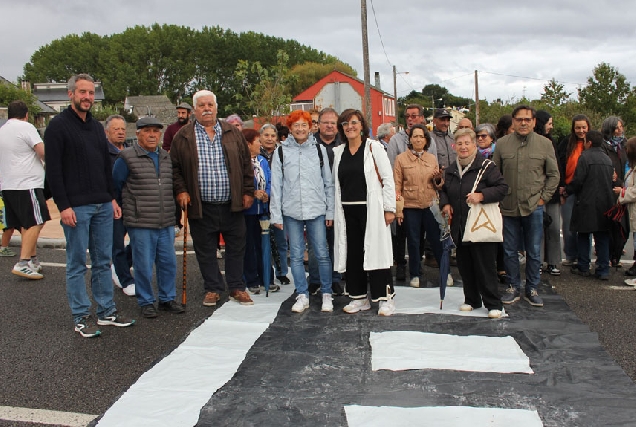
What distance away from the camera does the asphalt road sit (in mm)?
3924

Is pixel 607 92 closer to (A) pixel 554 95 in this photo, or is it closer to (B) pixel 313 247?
(A) pixel 554 95

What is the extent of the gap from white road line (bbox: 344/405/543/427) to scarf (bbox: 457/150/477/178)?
8.15 ft

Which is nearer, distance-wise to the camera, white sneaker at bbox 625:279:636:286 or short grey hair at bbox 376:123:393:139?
white sneaker at bbox 625:279:636:286

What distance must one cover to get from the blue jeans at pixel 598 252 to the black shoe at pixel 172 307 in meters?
4.63

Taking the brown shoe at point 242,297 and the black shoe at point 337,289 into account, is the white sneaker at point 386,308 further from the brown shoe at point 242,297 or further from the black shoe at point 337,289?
the brown shoe at point 242,297

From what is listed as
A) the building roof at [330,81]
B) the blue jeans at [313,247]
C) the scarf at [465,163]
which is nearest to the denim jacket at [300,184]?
the blue jeans at [313,247]

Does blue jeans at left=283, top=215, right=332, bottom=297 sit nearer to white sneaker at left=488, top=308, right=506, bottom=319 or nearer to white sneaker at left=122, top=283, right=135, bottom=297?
white sneaker at left=488, top=308, right=506, bottom=319

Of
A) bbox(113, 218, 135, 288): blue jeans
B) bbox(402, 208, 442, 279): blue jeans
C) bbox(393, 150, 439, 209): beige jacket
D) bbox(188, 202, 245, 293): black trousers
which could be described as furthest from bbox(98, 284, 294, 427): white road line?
bbox(393, 150, 439, 209): beige jacket

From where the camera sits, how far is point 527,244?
5844 mm

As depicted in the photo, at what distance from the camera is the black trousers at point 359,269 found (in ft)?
17.7

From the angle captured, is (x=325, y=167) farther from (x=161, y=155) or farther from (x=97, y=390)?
(x=97, y=390)

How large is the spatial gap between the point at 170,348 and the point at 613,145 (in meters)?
5.60

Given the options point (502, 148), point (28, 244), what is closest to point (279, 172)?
point (502, 148)

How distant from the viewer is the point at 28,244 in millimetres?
7055
